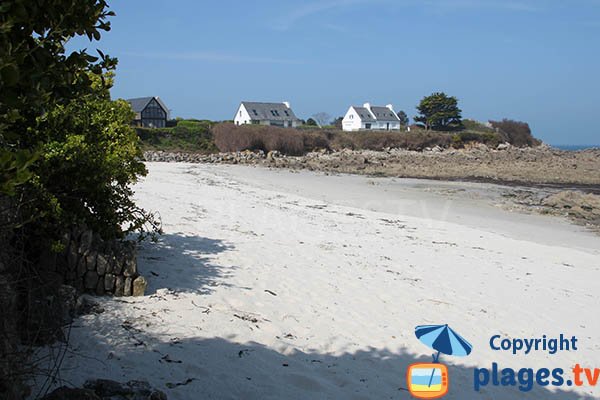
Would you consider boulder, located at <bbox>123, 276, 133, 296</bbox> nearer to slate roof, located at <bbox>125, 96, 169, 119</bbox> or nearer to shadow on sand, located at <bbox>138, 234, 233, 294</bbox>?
shadow on sand, located at <bbox>138, 234, 233, 294</bbox>

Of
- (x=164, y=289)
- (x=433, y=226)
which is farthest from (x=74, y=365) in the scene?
(x=433, y=226)

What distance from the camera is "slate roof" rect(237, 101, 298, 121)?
69512mm

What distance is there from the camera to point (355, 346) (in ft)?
17.1

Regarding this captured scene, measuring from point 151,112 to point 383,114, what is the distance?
121ft

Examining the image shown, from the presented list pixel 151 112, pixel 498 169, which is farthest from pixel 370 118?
pixel 498 169

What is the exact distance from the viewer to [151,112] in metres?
60.2

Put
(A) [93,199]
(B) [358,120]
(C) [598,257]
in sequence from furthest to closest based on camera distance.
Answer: (B) [358,120]
(C) [598,257]
(A) [93,199]

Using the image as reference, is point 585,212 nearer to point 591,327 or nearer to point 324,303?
point 591,327

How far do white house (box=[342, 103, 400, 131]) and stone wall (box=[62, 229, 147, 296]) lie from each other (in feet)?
240

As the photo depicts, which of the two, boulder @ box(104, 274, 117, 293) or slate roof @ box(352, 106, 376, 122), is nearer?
boulder @ box(104, 274, 117, 293)

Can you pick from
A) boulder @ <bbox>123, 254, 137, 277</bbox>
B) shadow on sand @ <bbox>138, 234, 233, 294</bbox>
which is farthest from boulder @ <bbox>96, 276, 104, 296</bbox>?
shadow on sand @ <bbox>138, 234, 233, 294</bbox>

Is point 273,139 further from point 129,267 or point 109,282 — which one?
point 109,282

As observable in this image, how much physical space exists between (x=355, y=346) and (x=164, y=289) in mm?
2273

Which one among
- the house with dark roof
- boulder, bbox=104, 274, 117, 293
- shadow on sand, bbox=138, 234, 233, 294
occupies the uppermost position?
the house with dark roof
